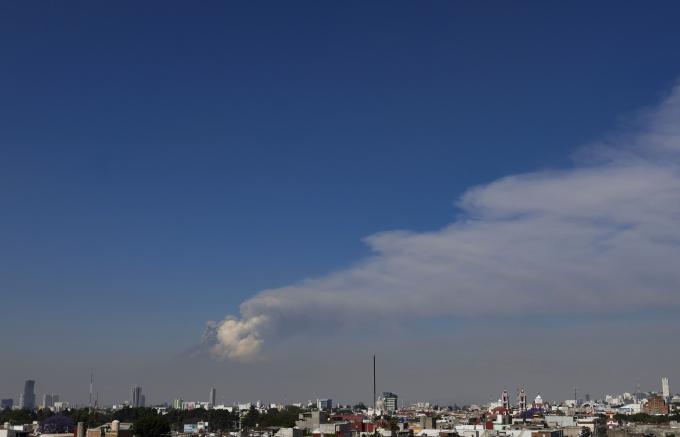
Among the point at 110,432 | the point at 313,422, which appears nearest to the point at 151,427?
the point at 110,432

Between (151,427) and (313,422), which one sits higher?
(151,427)

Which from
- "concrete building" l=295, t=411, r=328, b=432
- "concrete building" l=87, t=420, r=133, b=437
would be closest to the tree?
"concrete building" l=87, t=420, r=133, b=437

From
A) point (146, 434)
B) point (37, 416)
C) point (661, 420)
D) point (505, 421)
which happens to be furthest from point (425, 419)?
point (37, 416)

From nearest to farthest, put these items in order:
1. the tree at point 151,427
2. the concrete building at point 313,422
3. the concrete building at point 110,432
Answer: the concrete building at point 110,432
the tree at point 151,427
the concrete building at point 313,422

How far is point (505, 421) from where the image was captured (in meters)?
129

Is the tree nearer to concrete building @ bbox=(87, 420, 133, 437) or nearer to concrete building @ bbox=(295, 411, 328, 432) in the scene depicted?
concrete building @ bbox=(87, 420, 133, 437)

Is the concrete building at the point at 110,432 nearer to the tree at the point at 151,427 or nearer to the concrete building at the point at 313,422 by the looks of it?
the tree at the point at 151,427

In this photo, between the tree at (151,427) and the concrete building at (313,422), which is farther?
the concrete building at (313,422)

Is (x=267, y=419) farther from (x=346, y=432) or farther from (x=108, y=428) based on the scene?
(x=108, y=428)

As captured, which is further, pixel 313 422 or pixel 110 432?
pixel 313 422

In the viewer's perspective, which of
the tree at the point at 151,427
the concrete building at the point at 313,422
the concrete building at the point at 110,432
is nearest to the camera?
the concrete building at the point at 110,432

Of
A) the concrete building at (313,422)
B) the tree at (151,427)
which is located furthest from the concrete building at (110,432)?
the concrete building at (313,422)

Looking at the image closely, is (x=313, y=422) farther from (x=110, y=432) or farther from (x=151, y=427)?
(x=110, y=432)

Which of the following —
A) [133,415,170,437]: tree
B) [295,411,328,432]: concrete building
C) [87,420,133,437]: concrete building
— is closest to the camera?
[87,420,133,437]: concrete building
